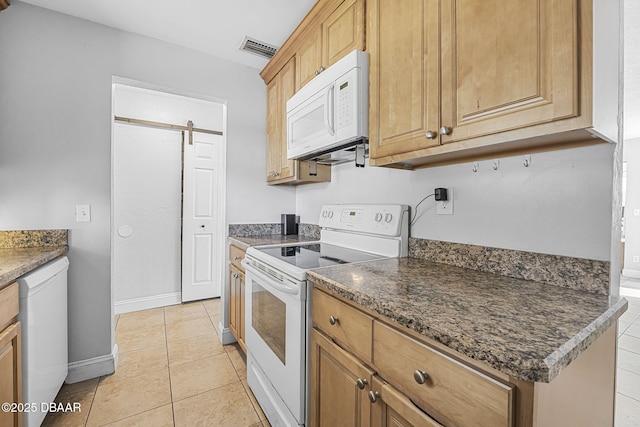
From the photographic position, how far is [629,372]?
79.9 inches

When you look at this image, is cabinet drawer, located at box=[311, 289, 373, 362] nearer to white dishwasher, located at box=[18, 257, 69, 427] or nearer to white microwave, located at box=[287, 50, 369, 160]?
white microwave, located at box=[287, 50, 369, 160]

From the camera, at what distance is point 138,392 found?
71.1 inches

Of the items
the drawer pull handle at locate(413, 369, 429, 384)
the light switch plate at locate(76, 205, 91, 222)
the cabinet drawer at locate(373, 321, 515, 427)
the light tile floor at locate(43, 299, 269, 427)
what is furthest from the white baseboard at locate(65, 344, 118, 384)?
the drawer pull handle at locate(413, 369, 429, 384)

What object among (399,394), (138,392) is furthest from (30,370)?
(399,394)

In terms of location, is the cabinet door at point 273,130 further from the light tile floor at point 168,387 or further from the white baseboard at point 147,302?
the white baseboard at point 147,302

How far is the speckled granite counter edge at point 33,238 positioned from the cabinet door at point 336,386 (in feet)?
6.09

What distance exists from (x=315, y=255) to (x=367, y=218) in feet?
1.30

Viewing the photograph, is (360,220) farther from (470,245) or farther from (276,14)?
(276,14)

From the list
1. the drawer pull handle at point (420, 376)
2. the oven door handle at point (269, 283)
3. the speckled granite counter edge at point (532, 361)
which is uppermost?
the speckled granite counter edge at point (532, 361)

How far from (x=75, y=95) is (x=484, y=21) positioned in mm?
2424

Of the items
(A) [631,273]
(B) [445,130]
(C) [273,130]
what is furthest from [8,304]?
(A) [631,273]

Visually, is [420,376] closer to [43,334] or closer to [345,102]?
[345,102]

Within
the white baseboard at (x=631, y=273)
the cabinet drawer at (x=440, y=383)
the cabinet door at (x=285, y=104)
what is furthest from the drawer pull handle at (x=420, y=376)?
the white baseboard at (x=631, y=273)

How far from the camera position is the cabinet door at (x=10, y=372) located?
1.08 metres
